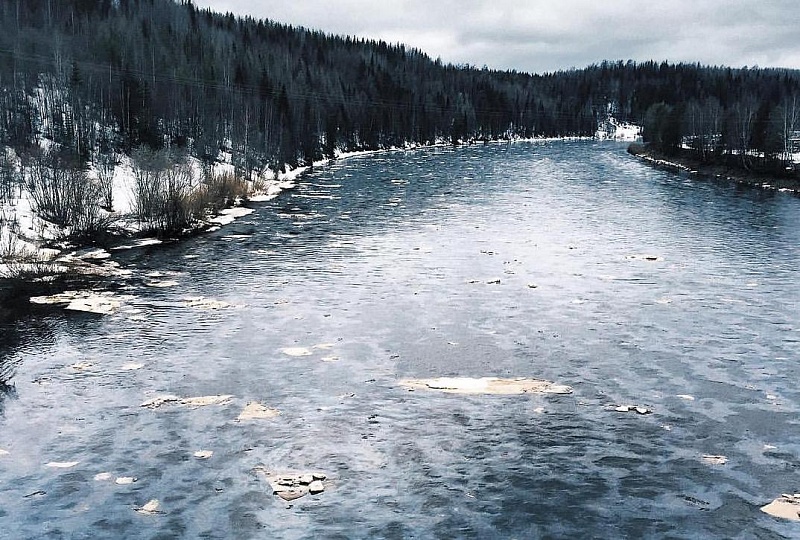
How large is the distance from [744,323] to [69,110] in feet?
215

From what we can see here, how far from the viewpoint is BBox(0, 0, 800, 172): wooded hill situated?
63094 millimetres

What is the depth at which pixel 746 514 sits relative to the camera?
848 centimetres

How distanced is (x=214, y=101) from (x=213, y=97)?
207 cm

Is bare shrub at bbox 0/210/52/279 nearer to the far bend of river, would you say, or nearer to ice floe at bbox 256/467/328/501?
the far bend of river

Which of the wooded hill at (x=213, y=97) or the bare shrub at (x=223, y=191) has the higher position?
the wooded hill at (x=213, y=97)

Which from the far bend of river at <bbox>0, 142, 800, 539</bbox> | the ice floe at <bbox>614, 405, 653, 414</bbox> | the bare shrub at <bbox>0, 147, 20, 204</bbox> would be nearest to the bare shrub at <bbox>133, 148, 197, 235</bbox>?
the far bend of river at <bbox>0, 142, 800, 539</bbox>

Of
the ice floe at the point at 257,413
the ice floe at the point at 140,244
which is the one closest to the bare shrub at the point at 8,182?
the ice floe at the point at 140,244

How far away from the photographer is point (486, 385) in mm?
12875

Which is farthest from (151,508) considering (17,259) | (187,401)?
(17,259)


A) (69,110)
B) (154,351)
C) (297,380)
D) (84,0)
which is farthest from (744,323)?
(84,0)

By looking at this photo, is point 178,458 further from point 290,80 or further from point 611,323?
point 290,80

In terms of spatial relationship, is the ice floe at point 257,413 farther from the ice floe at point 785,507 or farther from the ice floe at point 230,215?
the ice floe at point 230,215

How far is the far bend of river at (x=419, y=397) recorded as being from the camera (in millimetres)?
8625

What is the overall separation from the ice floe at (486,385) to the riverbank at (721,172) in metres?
42.3
